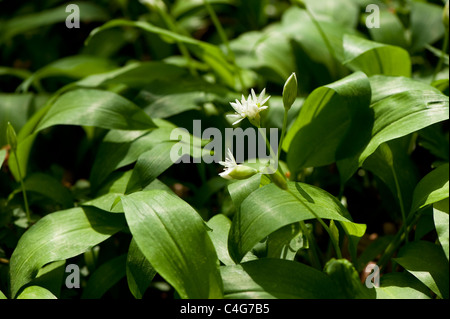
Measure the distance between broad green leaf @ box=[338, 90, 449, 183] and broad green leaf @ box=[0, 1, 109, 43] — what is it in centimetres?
149

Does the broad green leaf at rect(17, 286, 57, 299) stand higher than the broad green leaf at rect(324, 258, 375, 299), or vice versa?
the broad green leaf at rect(324, 258, 375, 299)

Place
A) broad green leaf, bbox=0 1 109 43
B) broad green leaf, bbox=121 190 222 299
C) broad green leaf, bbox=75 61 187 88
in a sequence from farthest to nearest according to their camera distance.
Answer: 1. broad green leaf, bbox=0 1 109 43
2. broad green leaf, bbox=75 61 187 88
3. broad green leaf, bbox=121 190 222 299

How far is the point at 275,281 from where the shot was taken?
99 centimetres

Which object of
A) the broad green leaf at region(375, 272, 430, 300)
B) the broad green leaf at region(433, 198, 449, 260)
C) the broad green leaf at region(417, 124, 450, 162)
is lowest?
the broad green leaf at region(375, 272, 430, 300)

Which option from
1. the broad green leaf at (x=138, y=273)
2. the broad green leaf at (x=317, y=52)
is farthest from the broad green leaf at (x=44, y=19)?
the broad green leaf at (x=138, y=273)

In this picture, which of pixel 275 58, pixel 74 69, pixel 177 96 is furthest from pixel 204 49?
pixel 74 69

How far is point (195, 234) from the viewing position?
102cm

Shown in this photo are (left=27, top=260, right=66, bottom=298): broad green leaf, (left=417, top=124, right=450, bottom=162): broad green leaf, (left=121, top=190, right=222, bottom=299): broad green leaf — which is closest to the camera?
(left=121, top=190, right=222, bottom=299): broad green leaf

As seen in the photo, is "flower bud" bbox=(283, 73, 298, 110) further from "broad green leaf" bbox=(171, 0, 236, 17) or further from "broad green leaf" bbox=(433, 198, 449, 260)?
Result: "broad green leaf" bbox=(171, 0, 236, 17)

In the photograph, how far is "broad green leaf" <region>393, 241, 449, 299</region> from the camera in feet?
3.39

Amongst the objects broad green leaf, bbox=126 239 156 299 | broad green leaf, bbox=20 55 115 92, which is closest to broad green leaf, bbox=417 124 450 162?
broad green leaf, bbox=126 239 156 299

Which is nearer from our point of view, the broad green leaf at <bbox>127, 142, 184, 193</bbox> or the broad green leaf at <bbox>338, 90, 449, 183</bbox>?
the broad green leaf at <bbox>338, 90, 449, 183</bbox>
